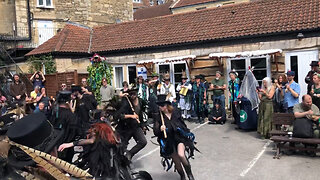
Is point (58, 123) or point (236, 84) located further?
point (236, 84)

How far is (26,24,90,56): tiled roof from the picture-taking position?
54.5ft

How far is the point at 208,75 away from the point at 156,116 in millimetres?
7670

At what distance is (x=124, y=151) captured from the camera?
500cm

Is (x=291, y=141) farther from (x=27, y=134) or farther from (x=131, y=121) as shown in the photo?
(x=27, y=134)

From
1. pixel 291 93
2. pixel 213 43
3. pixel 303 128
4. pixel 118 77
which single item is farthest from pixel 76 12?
pixel 303 128

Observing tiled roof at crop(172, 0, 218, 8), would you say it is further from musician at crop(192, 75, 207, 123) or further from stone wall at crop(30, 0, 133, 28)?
musician at crop(192, 75, 207, 123)

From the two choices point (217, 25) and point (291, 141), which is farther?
point (217, 25)

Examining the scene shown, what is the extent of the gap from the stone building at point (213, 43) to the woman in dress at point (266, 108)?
304 centimetres

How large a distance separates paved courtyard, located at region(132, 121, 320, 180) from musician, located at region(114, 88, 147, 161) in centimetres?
65

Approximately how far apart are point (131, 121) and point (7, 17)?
22.3m

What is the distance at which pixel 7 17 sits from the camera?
24.5 m

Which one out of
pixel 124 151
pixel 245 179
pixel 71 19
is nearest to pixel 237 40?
pixel 245 179

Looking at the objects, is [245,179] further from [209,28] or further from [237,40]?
[209,28]

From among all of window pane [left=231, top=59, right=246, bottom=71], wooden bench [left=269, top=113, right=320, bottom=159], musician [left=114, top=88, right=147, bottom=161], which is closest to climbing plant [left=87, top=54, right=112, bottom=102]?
window pane [left=231, top=59, right=246, bottom=71]
